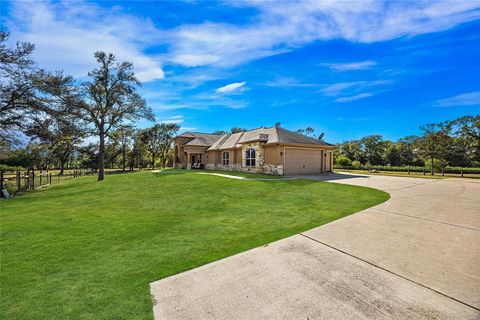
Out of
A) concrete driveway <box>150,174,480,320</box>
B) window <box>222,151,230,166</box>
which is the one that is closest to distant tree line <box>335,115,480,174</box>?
window <box>222,151,230,166</box>

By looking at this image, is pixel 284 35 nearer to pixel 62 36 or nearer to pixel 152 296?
pixel 62 36

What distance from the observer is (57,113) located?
45.7ft

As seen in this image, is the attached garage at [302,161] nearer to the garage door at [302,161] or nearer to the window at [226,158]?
the garage door at [302,161]

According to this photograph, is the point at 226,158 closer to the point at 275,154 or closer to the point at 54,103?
the point at 275,154

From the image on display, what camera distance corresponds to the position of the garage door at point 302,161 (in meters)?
19.2

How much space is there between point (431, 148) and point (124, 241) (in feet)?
104

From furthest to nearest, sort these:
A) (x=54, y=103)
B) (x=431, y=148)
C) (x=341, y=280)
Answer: (x=431, y=148), (x=54, y=103), (x=341, y=280)

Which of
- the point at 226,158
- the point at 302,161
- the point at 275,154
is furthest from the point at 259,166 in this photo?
the point at 226,158

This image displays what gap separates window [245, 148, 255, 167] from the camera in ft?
70.5

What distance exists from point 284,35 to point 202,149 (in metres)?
22.1

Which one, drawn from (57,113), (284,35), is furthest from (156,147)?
(284,35)

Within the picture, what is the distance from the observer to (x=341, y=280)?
307 centimetres

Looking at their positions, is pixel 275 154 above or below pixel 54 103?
below

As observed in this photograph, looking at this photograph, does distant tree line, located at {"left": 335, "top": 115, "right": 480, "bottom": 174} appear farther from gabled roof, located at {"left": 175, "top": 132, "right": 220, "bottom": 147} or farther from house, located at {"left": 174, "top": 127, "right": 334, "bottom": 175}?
gabled roof, located at {"left": 175, "top": 132, "right": 220, "bottom": 147}
